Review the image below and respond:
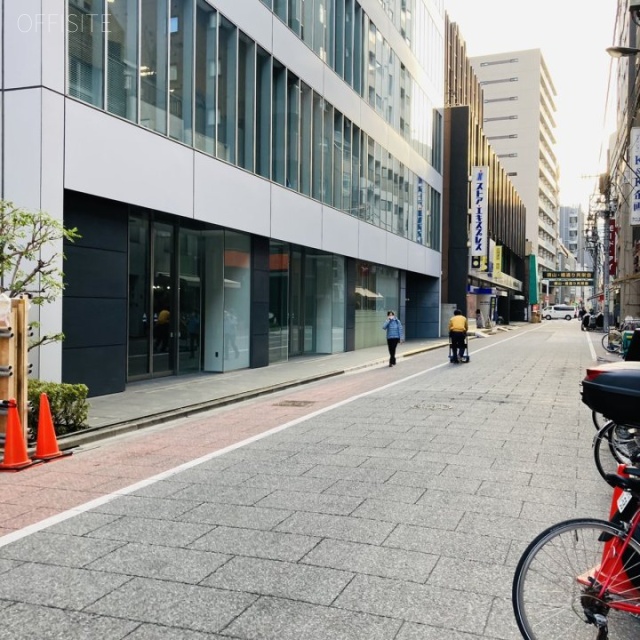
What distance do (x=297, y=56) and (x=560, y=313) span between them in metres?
87.8

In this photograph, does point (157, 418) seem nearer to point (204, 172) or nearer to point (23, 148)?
point (23, 148)

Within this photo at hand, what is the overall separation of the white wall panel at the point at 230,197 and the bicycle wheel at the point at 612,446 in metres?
10.9

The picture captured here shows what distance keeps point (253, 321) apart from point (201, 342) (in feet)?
5.61

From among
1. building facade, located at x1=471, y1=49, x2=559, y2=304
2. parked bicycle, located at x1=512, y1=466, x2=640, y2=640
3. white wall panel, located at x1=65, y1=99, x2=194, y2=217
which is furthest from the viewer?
building facade, located at x1=471, y1=49, x2=559, y2=304

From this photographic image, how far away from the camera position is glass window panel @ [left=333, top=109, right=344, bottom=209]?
24797 mm

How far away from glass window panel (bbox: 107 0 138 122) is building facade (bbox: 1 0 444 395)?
0.04 metres

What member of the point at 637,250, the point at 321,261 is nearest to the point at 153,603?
the point at 321,261

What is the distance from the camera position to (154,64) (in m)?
14.2

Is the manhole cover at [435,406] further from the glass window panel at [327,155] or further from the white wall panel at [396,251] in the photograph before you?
the white wall panel at [396,251]

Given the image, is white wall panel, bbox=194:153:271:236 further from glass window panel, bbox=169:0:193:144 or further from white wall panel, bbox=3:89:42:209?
white wall panel, bbox=3:89:42:209

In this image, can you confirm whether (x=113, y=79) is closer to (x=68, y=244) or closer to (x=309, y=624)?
(x=68, y=244)

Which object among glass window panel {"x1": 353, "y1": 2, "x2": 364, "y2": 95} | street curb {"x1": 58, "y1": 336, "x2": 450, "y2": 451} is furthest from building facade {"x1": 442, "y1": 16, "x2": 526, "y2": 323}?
street curb {"x1": 58, "y1": 336, "x2": 450, "y2": 451}

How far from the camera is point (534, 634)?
3.23 metres

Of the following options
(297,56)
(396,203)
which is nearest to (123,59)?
(297,56)
